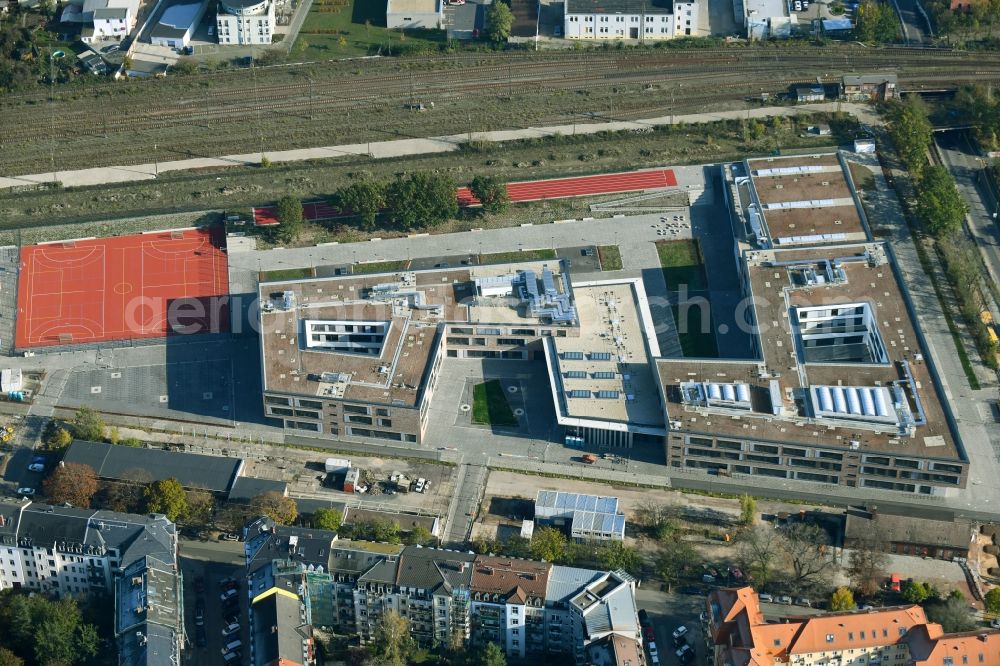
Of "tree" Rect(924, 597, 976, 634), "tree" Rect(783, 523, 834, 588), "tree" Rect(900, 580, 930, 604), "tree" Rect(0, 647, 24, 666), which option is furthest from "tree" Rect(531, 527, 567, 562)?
"tree" Rect(0, 647, 24, 666)

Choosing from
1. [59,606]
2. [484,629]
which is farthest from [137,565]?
[484,629]

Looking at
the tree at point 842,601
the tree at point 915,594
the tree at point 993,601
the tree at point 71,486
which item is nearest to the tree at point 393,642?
the tree at point 71,486

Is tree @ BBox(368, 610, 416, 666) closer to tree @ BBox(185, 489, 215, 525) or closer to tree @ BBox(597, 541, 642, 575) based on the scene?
tree @ BBox(597, 541, 642, 575)

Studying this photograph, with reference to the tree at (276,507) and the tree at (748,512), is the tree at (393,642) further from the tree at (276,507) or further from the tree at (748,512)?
the tree at (748,512)

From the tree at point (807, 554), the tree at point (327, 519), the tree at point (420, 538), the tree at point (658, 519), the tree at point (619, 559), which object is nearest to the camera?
the tree at point (619, 559)

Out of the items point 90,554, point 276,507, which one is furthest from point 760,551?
point 90,554
